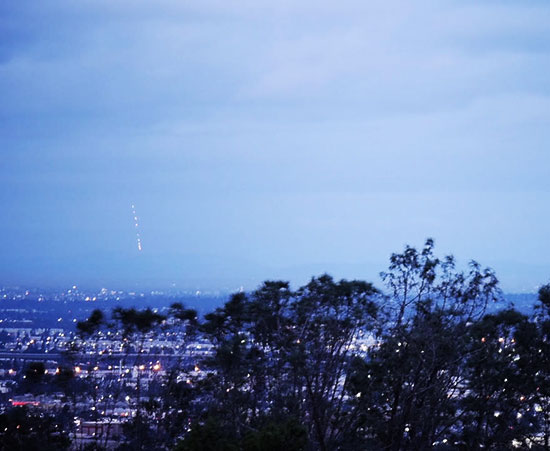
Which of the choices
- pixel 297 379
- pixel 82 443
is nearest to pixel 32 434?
pixel 82 443

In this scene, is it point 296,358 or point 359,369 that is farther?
point 359,369

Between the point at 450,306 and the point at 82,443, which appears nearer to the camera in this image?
the point at 450,306

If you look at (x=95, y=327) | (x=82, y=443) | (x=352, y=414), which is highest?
(x=95, y=327)

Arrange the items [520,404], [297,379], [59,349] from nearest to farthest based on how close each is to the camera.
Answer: [297,379]
[520,404]
[59,349]

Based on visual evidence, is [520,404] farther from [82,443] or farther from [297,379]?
[82,443]

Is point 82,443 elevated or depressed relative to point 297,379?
depressed

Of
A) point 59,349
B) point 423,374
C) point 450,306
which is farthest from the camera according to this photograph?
point 59,349

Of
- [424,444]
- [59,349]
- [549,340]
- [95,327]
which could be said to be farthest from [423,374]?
A: [59,349]
